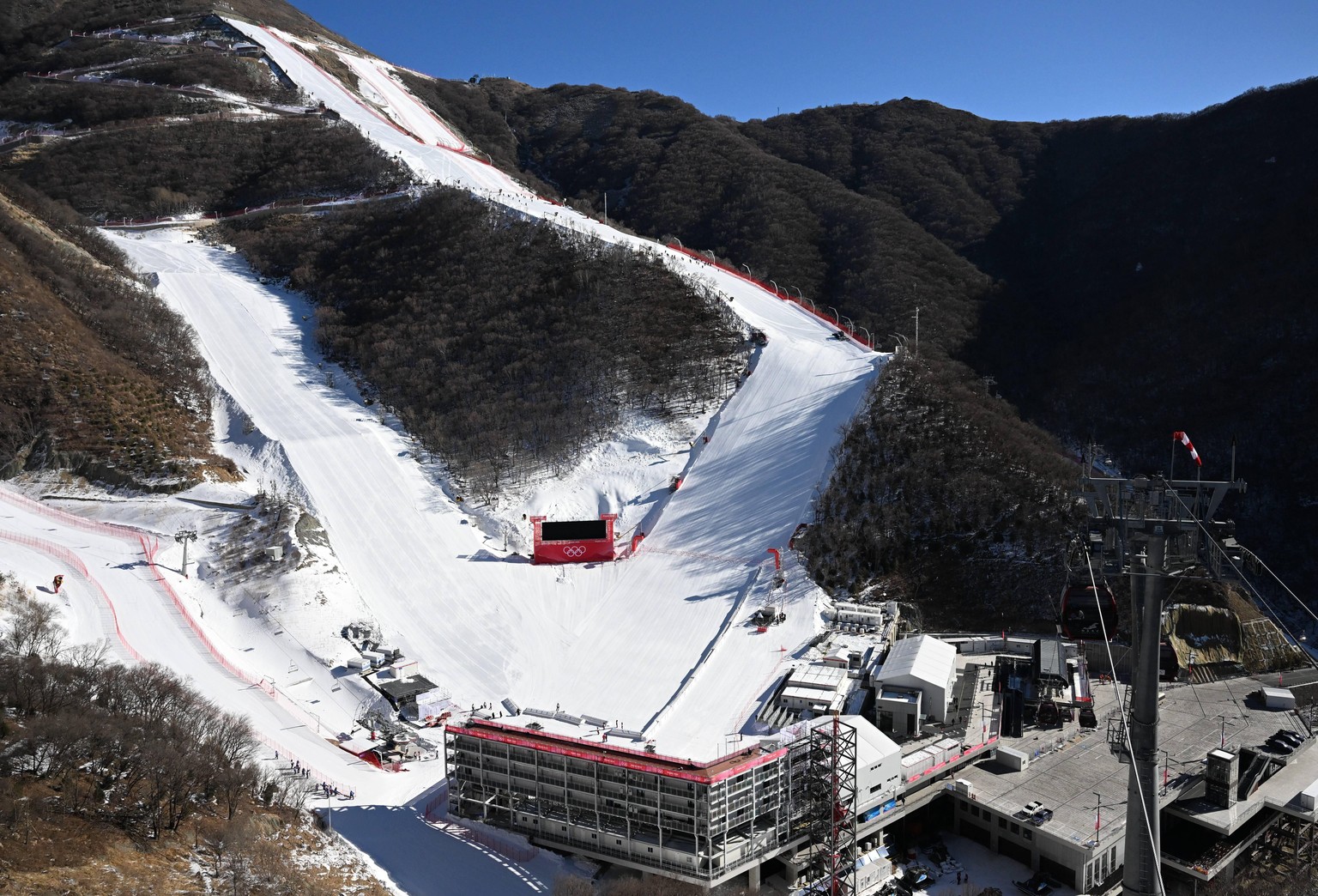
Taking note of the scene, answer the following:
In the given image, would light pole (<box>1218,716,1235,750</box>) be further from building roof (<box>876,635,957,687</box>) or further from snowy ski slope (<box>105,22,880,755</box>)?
snowy ski slope (<box>105,22,880,755</box>)

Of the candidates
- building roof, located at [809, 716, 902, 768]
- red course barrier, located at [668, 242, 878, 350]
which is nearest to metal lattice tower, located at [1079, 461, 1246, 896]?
building roof, located at [809, 716, 902, 768]

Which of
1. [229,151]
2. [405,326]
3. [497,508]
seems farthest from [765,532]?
[229,151]

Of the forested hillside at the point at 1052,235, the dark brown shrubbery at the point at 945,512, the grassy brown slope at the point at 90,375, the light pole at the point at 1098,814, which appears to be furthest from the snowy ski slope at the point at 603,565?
the forested hillside at the point at 1052,235

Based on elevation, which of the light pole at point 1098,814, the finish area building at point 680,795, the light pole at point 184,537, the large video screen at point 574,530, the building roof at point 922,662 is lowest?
the light pole at point 1098,814

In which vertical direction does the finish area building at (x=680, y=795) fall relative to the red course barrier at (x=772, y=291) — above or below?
below

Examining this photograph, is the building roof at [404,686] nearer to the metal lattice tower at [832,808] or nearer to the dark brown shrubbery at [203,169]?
the metal lattice tower at [832,808]

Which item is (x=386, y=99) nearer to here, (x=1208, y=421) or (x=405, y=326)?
(x=405, y=326)

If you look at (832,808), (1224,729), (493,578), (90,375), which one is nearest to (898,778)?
(832,808)
